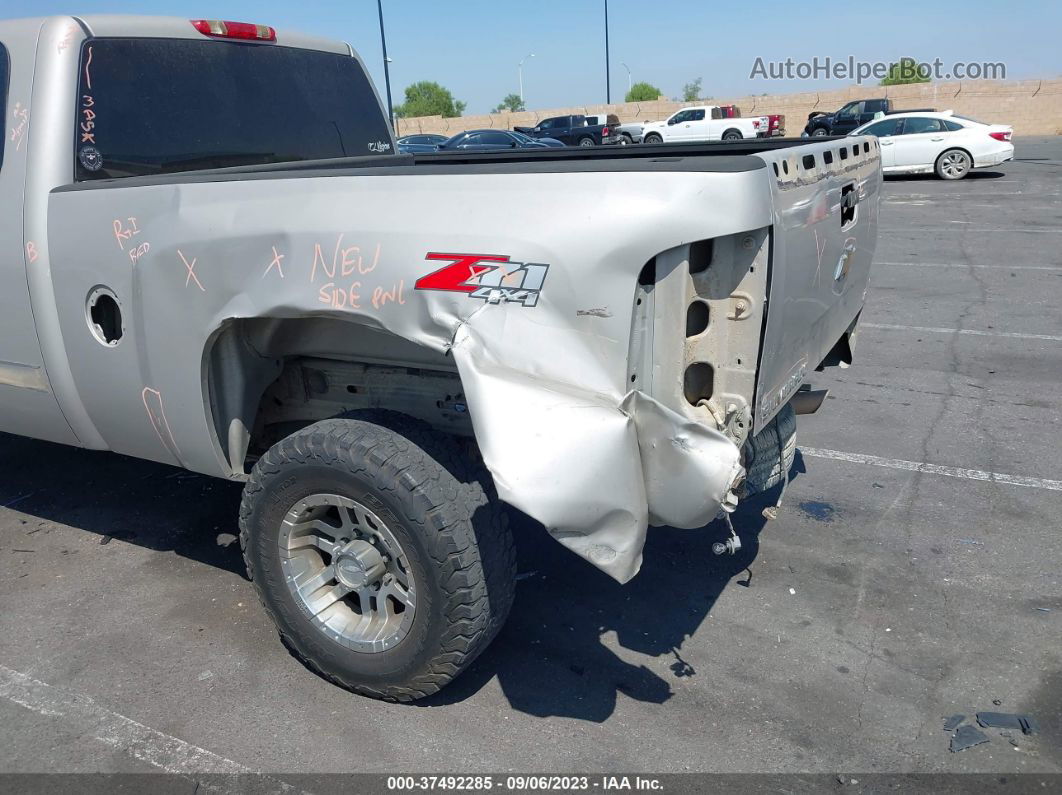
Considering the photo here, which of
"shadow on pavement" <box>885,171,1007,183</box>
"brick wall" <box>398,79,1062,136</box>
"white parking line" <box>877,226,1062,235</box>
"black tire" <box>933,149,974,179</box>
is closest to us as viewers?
"white parking line" <box>877,226,1062,235</box>

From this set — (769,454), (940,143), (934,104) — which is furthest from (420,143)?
(934,104)

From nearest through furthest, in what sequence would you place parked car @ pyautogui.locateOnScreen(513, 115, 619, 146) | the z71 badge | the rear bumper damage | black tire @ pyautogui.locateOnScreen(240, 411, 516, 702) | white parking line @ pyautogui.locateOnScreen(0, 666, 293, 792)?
1. the rear bumper damage
2. the z71 badge
3. black tire @ pyautogui.locateOnScreen(240, 411, 516, 702)
4. white parking line @ pyautogui.locateOnScreen(0, 666, 293, 792)
5. parked car @ pyautogui.locateOnScreen(513, 115, 619, 146)

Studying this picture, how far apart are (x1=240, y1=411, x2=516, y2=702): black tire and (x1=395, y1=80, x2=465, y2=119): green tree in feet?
371

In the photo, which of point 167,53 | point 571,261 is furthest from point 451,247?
point 167,53

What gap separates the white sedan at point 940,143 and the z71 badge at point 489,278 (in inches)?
773

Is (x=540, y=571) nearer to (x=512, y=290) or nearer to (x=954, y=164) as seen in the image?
(x=512, y=290)

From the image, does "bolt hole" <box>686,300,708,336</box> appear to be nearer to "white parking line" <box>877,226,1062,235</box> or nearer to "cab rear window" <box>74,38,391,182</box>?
"cab rear window" <box>74,38,391,182</box>

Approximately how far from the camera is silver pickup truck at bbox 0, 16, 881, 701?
2428 mm

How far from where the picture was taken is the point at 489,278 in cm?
255

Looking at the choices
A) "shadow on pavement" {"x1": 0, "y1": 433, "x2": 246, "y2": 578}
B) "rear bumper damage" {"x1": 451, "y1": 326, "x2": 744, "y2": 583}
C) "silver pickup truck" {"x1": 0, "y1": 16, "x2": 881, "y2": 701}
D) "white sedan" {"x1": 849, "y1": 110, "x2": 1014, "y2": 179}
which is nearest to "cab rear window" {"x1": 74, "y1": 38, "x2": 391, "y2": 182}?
"silver pickup truck" {"x1": 0, "y1": 16, "x2": 881, "y2": 701}

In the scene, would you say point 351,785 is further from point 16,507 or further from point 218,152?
point 16,507

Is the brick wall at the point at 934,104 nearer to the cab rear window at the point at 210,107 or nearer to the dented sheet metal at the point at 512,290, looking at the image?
the cab rear window at the point at 210,107

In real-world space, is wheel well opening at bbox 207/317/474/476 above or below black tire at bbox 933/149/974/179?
above

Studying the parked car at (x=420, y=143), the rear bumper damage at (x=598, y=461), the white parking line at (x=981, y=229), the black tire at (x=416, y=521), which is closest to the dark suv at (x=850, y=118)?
the parked car at (x=420, y=143)
